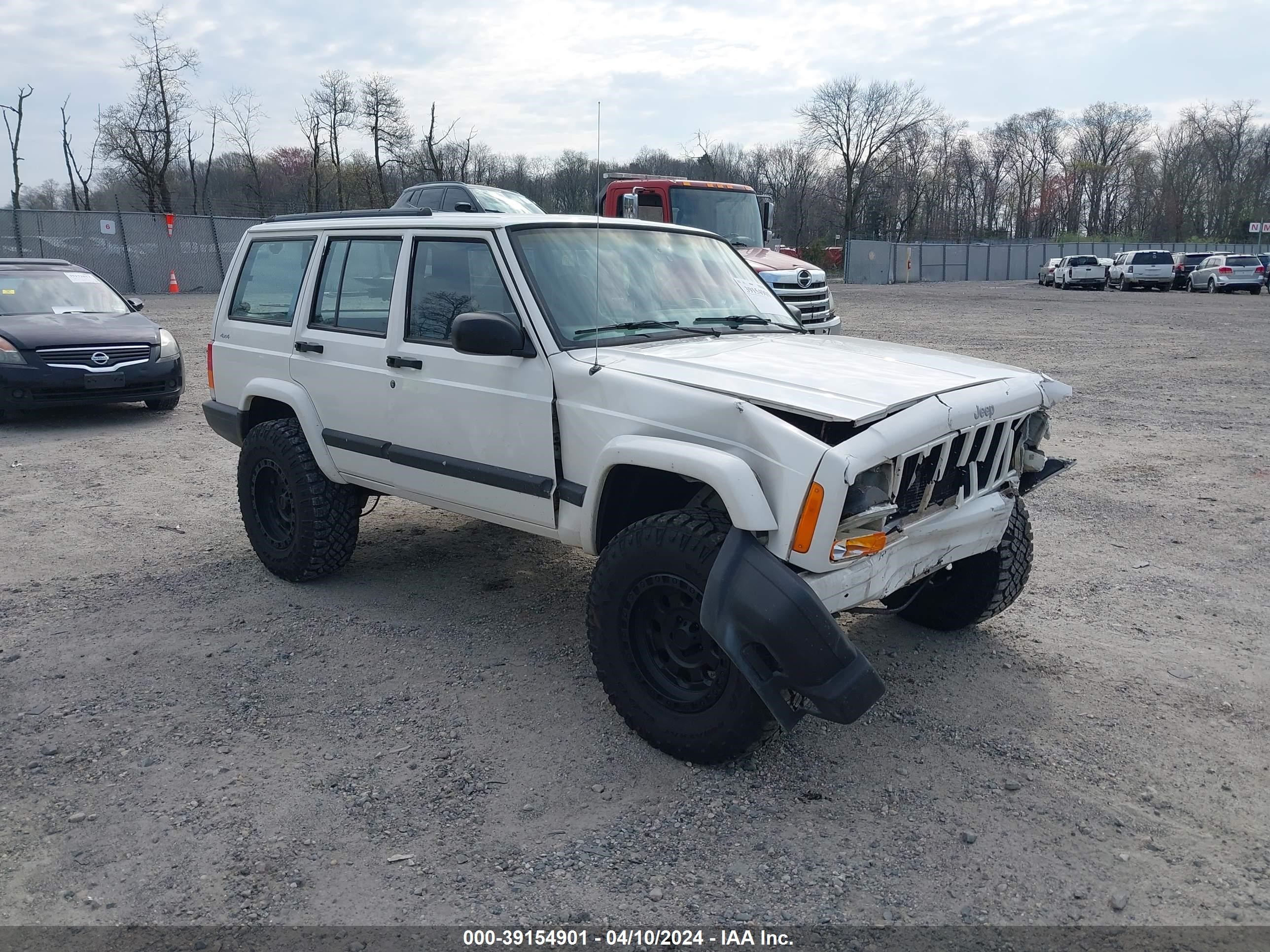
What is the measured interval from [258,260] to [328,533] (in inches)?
70.2

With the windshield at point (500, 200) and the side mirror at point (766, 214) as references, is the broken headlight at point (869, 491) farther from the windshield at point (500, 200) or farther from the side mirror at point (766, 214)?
the side mirror at point (766, 214)

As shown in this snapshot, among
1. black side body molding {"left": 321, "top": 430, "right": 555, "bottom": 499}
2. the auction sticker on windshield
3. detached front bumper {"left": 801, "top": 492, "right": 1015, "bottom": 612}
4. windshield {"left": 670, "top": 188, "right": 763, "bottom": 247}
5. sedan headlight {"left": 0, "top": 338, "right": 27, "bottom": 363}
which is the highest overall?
windshield {"left": 670, "top": 188, "right": 763, "bottom": 247}

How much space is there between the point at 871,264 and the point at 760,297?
50.1 meters

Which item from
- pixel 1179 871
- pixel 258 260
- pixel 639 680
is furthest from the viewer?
pixel 258 260

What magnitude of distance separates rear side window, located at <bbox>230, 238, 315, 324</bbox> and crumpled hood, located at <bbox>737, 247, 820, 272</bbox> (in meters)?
9.14

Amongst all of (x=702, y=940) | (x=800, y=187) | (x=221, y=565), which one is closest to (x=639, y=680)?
(x=702, y=940)

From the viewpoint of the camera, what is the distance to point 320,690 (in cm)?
430

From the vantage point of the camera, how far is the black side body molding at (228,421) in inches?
230

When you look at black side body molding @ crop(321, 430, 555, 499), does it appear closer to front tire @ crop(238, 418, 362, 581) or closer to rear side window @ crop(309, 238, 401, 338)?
front tire @ crop(238, 418, 362, 581)

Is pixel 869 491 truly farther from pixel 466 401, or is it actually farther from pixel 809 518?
pixel 466 401

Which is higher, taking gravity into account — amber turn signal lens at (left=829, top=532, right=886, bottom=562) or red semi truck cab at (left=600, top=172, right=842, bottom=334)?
red semi truck cab at (left=600, top=172, right=842, bottom=334)

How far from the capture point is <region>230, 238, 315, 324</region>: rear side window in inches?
215

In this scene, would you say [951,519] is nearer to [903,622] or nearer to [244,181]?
[903,622]

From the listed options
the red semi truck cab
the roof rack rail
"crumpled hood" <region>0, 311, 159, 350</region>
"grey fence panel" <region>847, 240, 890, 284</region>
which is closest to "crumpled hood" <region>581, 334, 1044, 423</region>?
the roof rack rail
